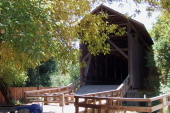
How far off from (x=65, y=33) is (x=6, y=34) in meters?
3.54

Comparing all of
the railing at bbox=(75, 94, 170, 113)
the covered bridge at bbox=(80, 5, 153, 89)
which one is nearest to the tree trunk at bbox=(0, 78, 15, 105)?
the covered bridge at bbox=(80, 5, 153, 89)

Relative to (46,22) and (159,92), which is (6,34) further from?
(159,92)

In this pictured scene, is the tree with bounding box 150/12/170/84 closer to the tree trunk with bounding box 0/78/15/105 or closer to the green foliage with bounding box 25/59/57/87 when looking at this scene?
the green foliage with bounding box 25/59/57/87

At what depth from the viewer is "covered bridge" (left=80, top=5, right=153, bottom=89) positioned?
1928 cm

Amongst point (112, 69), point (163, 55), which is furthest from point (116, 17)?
point (112, 69)

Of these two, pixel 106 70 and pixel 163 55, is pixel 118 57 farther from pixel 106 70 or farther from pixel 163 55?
pixel 163 55

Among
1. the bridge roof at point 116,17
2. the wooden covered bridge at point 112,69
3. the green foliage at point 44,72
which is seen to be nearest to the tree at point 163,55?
the wooden covered bridge at point 112,69

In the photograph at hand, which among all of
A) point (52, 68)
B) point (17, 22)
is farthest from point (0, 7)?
point (52, 68)

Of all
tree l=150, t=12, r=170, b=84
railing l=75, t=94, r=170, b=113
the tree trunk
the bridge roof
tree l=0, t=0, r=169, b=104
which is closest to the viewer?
tree l=0, t=0, r=169, b=104

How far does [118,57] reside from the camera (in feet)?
96.7

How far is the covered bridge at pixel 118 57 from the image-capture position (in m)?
19.3

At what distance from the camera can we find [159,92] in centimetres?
1902

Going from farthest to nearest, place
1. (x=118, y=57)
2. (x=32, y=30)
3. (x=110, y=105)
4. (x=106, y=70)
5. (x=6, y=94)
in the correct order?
1. (x=118, y=57)
2. (x=106, y=70)
3. (x=6, y=94)
4. (x=110, y=105)
5. (x=32, y=30)

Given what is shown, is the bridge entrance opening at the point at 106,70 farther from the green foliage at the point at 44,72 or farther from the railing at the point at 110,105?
the railing at the point at 110,105
